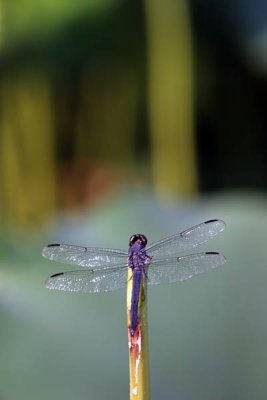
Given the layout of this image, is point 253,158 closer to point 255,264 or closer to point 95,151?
point 95,151

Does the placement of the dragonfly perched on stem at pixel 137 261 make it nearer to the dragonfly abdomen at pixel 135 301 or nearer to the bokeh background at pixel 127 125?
the dragonfly abdomen at pixel 135 301

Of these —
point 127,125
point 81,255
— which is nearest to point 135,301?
point 81,255

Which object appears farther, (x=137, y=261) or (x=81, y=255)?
(x=81, y=255)

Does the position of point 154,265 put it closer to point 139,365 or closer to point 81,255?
point 81,255

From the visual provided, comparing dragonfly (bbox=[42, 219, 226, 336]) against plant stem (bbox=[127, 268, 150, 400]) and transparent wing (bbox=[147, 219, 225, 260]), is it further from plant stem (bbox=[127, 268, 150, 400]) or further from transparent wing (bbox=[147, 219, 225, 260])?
plant stem (bbox=[127, 268, 150, 400])

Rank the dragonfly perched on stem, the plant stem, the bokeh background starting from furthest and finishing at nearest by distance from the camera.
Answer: the bokeh background, the dragonfly perched on stem, the plant stem

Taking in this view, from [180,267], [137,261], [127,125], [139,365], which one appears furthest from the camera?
[127,125]

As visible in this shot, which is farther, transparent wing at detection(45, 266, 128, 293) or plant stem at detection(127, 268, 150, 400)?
transparent wing at detection(45, 266, 128, 293)

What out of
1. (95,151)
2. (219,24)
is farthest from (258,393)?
(219,24)

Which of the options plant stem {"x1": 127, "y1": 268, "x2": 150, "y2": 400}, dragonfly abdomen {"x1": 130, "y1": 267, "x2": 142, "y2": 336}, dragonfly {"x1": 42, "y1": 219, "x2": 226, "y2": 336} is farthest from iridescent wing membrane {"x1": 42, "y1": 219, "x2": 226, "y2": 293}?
plant stem {"x1": 127, "y1": 268, "x2": 150, "y2": 400}
